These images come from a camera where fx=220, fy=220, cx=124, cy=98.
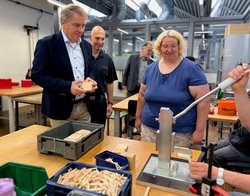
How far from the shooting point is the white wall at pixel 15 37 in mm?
5277

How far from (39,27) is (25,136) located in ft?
18.1

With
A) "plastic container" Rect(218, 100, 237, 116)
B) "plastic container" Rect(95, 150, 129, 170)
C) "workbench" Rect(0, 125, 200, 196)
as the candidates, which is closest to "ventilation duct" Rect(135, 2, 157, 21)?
"plastic container" Rect(218, 100, 237, 116)

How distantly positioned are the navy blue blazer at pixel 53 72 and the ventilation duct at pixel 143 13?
473 centimetres

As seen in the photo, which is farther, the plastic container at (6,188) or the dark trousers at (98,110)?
the dark trousers at (98,110)

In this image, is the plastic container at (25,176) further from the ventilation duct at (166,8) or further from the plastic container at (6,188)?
the ventilation duct at (166,8)

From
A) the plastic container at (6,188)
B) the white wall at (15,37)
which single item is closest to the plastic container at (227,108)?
the plastic container at (6,188)

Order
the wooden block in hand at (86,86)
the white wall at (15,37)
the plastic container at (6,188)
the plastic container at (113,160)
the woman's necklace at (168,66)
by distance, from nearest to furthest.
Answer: the plastic container at (6,188) → the plastic container at (113,160) → the wooden block in hand at (86,86) → the woman's necklace at (168,66) → the white wall at (15,37)

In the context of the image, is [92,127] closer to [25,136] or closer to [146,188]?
[25,136]

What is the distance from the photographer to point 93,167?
0.97 m

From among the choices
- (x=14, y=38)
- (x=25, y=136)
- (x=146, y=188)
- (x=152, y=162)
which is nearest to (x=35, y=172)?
(x=146, y=188)

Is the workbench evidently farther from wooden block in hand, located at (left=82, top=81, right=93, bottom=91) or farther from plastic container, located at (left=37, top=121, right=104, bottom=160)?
wooden block in hand, located at (left=82, top=81, right=93, bottom=91)

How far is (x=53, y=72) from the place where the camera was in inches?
68.1

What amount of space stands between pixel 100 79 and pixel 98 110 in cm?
40

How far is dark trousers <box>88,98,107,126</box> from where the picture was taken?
1948mm
